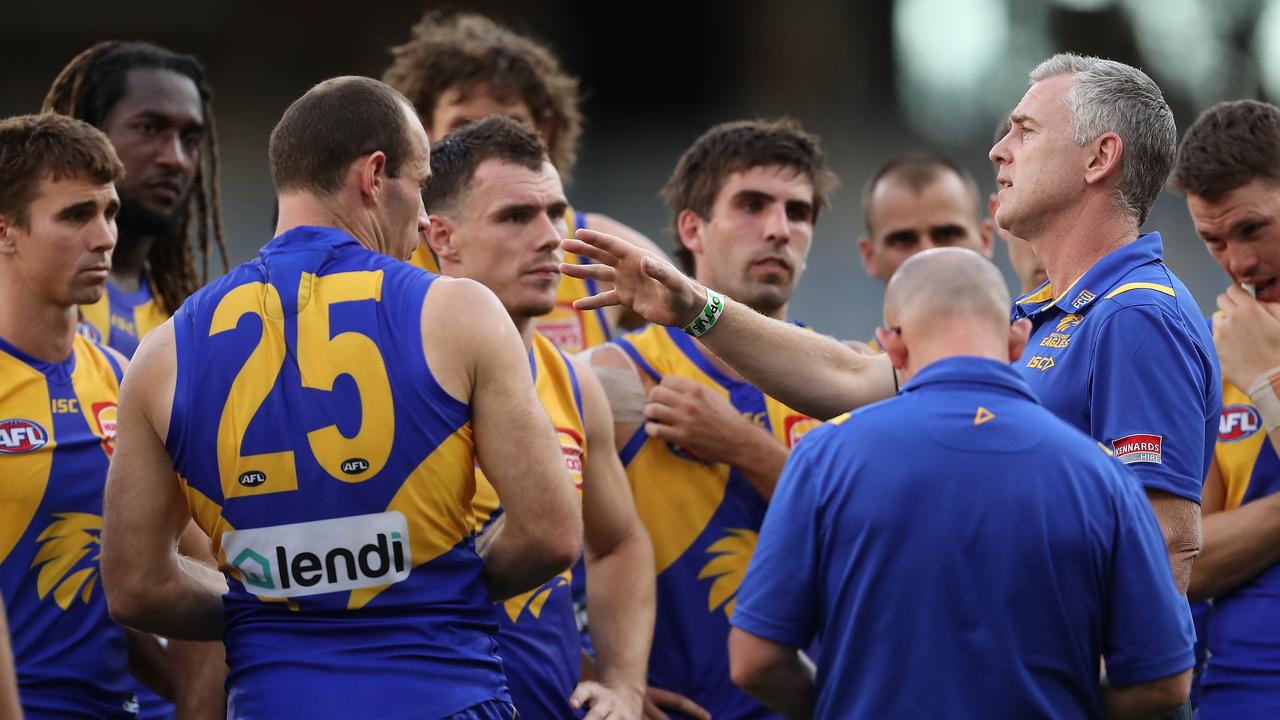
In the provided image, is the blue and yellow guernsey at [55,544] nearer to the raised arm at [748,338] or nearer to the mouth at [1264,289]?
the raised arm at [748,338]

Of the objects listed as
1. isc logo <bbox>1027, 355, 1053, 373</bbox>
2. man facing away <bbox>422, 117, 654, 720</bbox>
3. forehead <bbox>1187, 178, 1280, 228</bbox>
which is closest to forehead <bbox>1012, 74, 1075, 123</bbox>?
isc logo <bbox>1027, 355, 1053, 373</bbox>

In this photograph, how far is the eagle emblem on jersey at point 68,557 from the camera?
4.01 metres

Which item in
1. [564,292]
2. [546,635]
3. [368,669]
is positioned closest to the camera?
[368,669]

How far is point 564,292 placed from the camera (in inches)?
250

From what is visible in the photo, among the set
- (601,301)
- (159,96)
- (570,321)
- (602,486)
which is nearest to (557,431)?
(602,486)

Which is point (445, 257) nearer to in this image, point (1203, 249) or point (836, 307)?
point (836, 307)

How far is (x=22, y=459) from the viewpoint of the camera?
4.01 meters

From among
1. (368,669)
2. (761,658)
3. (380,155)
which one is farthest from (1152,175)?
(368,669)

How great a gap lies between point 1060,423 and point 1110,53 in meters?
14.1

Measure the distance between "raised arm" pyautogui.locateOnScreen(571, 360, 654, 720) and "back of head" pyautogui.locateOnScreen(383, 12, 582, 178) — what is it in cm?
266

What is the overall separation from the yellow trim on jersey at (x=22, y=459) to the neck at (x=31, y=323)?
2.7 inches

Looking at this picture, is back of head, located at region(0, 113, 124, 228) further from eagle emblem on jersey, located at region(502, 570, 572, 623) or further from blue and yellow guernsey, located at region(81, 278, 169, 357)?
eagle emblem on jersey, located at region(502, 570, 572, 623)

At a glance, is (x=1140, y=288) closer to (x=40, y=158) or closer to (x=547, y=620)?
(x=547, y=620)

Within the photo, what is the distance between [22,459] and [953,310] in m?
2.69
